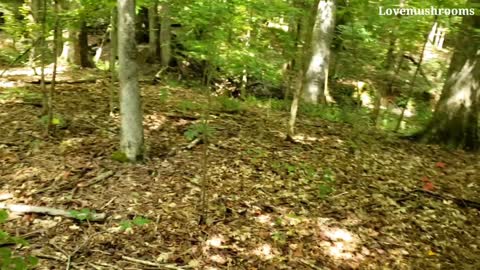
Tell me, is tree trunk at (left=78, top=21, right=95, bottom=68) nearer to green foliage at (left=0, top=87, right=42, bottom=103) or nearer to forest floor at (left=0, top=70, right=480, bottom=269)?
green foliage at (left=0, top=87, right=42, bottom=103)

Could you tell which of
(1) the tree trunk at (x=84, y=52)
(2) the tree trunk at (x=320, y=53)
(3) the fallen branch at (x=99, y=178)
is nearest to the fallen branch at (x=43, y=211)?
(3) the fallen branch at (x=99, y=178)

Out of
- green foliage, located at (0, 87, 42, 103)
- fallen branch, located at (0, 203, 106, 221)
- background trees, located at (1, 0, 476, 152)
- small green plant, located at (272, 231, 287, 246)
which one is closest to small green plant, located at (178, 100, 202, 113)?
background trees, located at (1, 0, 476, 152)

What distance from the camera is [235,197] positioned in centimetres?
513

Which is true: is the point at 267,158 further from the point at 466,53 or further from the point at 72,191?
the point at 466,53

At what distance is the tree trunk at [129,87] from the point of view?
489cm

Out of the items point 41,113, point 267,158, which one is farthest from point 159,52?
point 267,158

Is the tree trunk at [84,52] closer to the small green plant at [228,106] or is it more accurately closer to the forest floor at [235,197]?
the forest floor at [235,197]

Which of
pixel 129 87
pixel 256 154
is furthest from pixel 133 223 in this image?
pixel 256 154

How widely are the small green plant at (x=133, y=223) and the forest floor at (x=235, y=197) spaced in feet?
0.08

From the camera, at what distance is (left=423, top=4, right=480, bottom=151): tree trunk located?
7.31m

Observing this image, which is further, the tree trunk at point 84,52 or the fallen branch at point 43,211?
the tree trunk at point 84,52

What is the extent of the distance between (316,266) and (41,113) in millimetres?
5148

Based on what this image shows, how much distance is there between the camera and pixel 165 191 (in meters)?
5.06

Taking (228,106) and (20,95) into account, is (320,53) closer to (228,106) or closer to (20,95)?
(228,106)
